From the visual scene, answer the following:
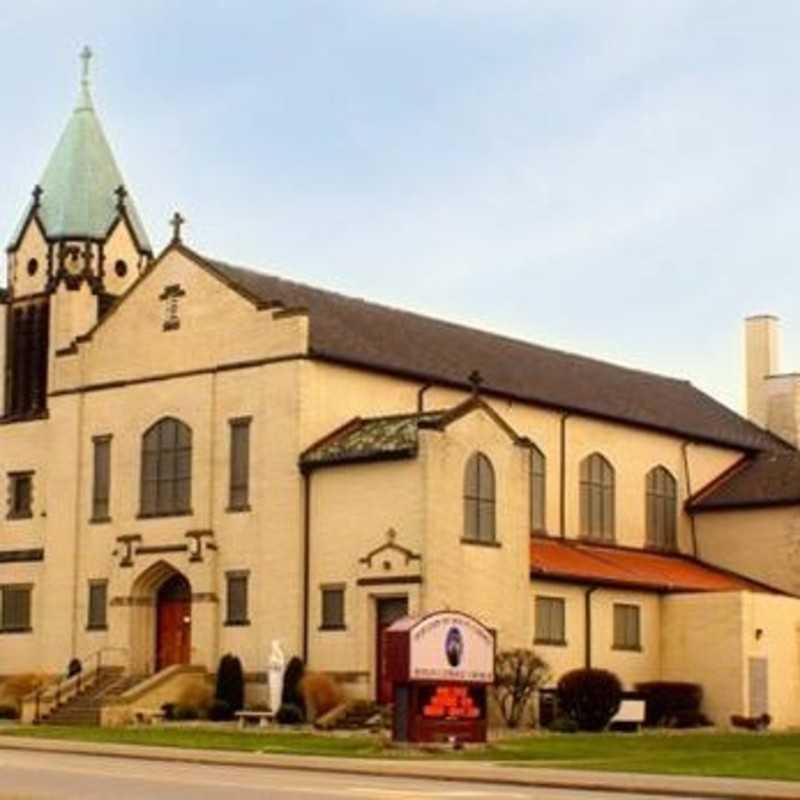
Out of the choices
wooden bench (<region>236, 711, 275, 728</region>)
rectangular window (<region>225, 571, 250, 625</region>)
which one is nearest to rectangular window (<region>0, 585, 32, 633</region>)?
rectangular window (<region>225, 571, 250, 625</region>)

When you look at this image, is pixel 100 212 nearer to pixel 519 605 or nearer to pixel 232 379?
pixel 232 379

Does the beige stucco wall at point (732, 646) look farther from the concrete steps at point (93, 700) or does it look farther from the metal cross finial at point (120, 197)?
the metal cross finial at point (120, 197)

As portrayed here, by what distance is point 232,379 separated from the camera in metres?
61.7

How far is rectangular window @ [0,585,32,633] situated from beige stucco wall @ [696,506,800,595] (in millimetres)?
24669

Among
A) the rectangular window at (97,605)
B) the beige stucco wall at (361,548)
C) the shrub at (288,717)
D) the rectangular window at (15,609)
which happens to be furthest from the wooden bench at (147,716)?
the rectangular window at (15,609)

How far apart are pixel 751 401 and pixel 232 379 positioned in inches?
1167

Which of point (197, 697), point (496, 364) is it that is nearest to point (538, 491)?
point (496, 364)

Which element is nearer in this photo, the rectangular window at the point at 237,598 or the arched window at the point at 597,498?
the rectangular window at the point at 237,598

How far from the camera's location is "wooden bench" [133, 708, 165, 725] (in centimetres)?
5696

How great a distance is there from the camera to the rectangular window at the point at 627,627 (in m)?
63.9

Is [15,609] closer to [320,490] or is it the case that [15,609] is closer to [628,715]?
[320,490]

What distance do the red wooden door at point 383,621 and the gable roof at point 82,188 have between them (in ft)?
71.7

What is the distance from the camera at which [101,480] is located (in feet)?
213

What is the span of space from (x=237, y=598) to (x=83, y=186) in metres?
19.9
